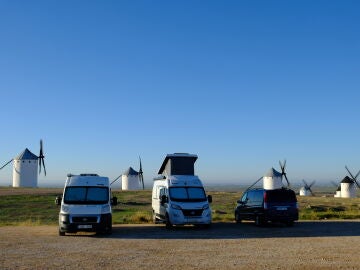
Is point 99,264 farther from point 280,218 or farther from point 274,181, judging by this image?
point 274,181

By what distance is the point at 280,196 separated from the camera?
2500 centimetres

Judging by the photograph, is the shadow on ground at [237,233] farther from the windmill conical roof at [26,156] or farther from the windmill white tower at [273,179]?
the windmill white tower at [273,179]


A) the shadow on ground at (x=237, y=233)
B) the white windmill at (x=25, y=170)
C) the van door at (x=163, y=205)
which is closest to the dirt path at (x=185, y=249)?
the shadow on ground at (x=237, y=233)

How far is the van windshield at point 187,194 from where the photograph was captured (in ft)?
77.9

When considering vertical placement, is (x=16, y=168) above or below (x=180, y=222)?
above

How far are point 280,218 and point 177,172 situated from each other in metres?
17.5

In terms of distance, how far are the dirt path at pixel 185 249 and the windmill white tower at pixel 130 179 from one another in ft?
289

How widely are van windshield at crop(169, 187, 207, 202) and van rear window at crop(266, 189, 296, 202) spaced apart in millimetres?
3403

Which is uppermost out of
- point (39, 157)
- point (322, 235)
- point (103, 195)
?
point (39, 157)

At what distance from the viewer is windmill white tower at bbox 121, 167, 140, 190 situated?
11038cm

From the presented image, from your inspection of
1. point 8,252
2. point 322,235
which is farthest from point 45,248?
point 322,235

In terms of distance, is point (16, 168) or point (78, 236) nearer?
point (78, 236)

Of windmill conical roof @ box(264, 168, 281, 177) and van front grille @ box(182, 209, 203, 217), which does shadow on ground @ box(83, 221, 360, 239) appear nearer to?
van front grille @ box(182, 209, 203, 217)

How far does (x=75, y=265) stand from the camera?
12773mm
